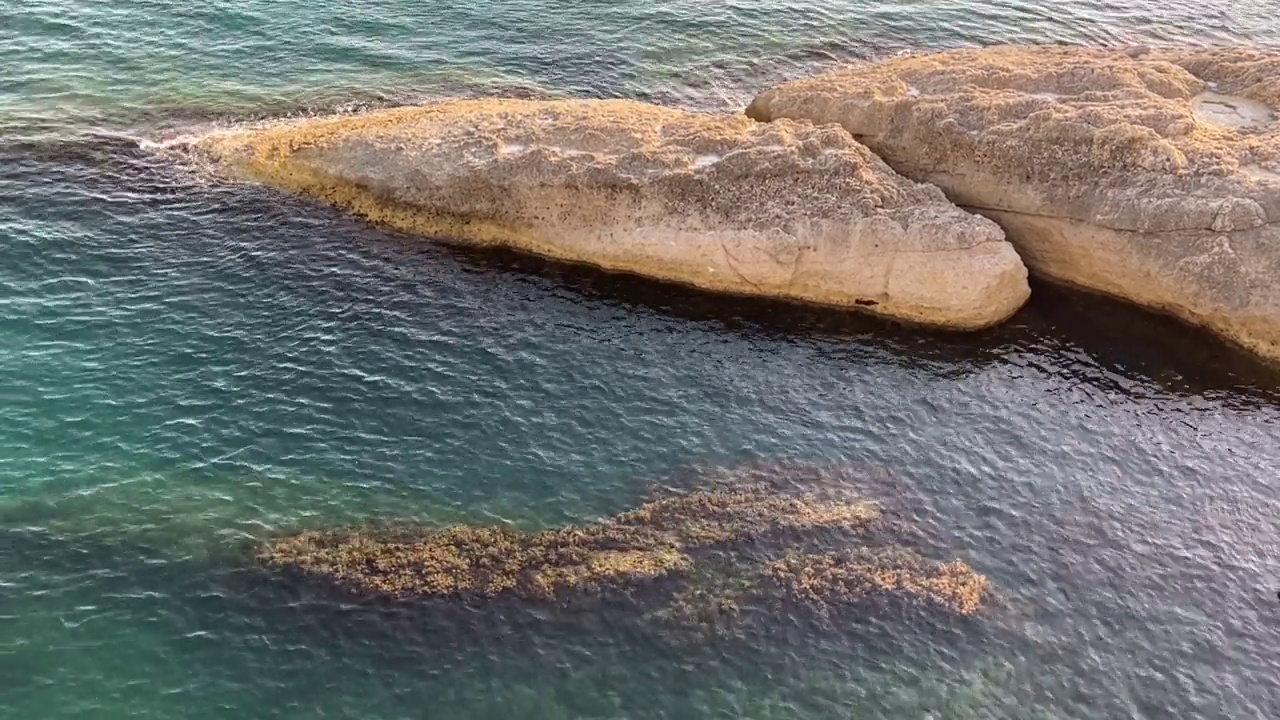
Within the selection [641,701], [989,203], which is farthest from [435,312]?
[989,203]

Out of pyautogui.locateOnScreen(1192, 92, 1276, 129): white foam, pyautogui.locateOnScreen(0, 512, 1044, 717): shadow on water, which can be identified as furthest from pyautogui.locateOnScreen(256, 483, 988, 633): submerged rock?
pyautogui.locateOnScreen(1192, 92, 1276, 129): white foam

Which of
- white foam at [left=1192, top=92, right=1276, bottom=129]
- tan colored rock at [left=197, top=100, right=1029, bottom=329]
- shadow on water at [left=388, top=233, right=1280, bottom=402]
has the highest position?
white foam at [left=1192, top=92, right=1276, bottom=129]

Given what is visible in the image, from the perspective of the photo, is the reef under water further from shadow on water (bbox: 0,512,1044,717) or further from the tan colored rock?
the tan colored rock

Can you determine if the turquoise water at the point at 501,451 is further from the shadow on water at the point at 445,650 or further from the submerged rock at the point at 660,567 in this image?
the submerged rock at the point at 660,567

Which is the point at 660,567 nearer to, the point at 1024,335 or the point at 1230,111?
the point at 1024,335

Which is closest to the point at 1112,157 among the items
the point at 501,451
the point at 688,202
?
the point at 688,202

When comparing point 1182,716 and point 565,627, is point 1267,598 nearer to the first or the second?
Result: point 1182,716

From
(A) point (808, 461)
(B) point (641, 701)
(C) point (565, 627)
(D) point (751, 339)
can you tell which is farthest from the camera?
(D) point (751, 339)
